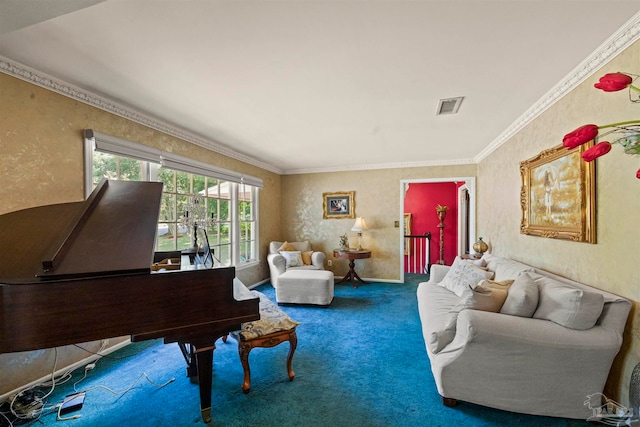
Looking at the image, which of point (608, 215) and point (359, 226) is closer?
point (608, 215)

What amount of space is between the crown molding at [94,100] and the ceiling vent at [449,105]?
2.86 m

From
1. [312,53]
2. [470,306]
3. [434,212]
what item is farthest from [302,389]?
[434,212]

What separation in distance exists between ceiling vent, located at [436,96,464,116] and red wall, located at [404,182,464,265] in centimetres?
425

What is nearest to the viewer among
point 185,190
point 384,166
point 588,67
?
point 588,67

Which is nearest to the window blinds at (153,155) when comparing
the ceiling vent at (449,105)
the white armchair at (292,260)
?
the white armchair at (292,260)

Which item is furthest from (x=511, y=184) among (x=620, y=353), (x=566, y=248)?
(x=620, y=353)

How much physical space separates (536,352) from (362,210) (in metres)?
3.86

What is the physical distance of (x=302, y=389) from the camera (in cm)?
195

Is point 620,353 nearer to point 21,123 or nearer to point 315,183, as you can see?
point 21,123

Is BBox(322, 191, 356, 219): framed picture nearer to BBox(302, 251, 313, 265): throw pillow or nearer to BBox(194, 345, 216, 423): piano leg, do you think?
BBox(302, 251, 313, 265): throw pillow

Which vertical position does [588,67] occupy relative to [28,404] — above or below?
above

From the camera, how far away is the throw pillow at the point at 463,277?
2.73 meters

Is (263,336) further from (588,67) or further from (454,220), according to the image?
(454,220)

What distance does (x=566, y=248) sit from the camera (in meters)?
2.12
